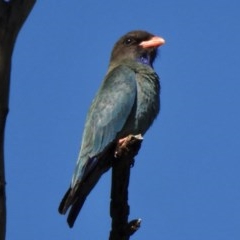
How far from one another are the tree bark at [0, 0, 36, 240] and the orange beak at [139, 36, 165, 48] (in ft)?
12.4

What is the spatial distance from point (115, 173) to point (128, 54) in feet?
11.0

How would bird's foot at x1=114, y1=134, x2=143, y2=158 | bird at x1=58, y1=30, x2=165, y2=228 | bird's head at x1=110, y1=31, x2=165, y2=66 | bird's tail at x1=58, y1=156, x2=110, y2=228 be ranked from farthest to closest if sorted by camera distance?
bird's head at x1=110, y1=31, x2=165, y2=66
bird at x1=58, y1=30, x2=165, y2=228
bird's tail at x1=58, y1=156, x2=110, y2=228
bird's foot at x1=114, y1=134, x2=143, y2=158

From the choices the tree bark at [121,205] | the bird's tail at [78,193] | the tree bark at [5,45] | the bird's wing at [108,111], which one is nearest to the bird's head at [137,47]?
the bird's wing at [108,111]

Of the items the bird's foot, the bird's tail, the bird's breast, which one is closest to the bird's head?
the bird's breast

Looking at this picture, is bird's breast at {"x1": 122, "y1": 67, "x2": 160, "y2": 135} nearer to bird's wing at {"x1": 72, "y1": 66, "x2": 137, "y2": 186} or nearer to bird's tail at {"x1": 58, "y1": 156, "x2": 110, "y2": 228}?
bird's wing at {"x1": 72, "y1": 66, "x2": 137, "y2": 186}

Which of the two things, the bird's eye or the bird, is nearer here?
the bird

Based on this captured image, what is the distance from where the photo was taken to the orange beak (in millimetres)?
7465

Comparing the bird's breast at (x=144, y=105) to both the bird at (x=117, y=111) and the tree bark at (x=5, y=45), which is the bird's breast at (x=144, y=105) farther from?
the tree bark at (x=5, y=45)

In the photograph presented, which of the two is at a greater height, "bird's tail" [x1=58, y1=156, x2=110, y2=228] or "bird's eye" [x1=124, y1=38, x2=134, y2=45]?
"bird's eye" [x1=124, y1=38, x2=134, y2=45]

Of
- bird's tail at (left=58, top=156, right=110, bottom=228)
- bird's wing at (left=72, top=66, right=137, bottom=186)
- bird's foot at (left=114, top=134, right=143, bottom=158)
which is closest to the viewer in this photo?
bird's foot at (left=114, top=134, right=143, bottom=158)

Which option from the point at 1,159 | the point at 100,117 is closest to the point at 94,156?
the point at 100,117

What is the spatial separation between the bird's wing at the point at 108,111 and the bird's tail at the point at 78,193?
13 centimetres

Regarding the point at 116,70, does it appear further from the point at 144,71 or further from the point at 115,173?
the point at 115,173

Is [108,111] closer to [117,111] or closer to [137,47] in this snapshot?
[117,111]
